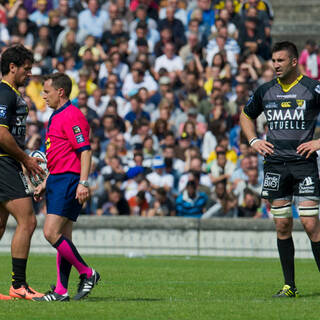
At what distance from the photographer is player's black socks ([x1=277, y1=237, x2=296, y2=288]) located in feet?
34.4

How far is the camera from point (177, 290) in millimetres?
11438

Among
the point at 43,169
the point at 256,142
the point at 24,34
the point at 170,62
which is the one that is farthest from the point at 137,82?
the point at 43,169

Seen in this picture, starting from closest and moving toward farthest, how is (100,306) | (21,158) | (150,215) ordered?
(100,306) < (21,158) < (150,215)

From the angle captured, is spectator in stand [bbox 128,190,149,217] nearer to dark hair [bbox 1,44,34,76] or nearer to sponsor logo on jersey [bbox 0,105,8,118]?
dark hair [bbox 1,44,34,76]

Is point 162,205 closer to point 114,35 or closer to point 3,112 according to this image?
point 114,35

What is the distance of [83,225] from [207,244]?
7.47 feet

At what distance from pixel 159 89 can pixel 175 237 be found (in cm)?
527

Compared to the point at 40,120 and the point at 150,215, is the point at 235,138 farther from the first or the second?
the point at 40,120

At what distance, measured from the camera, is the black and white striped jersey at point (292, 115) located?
10.5m

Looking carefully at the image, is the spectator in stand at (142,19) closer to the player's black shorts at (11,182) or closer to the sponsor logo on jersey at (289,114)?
the sponsor logo on jersey at (289,114)

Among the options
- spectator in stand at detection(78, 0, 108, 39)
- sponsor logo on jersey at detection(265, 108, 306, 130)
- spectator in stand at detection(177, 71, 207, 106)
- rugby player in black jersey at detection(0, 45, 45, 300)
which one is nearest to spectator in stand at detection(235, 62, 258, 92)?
spectator in stand at detection(177, 71, 207, 106)

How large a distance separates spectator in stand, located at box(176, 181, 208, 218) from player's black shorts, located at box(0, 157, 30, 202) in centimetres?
953

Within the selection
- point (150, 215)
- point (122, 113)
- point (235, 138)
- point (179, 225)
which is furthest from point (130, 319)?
point (122, 113)

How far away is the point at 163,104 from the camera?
2214 centimetres
